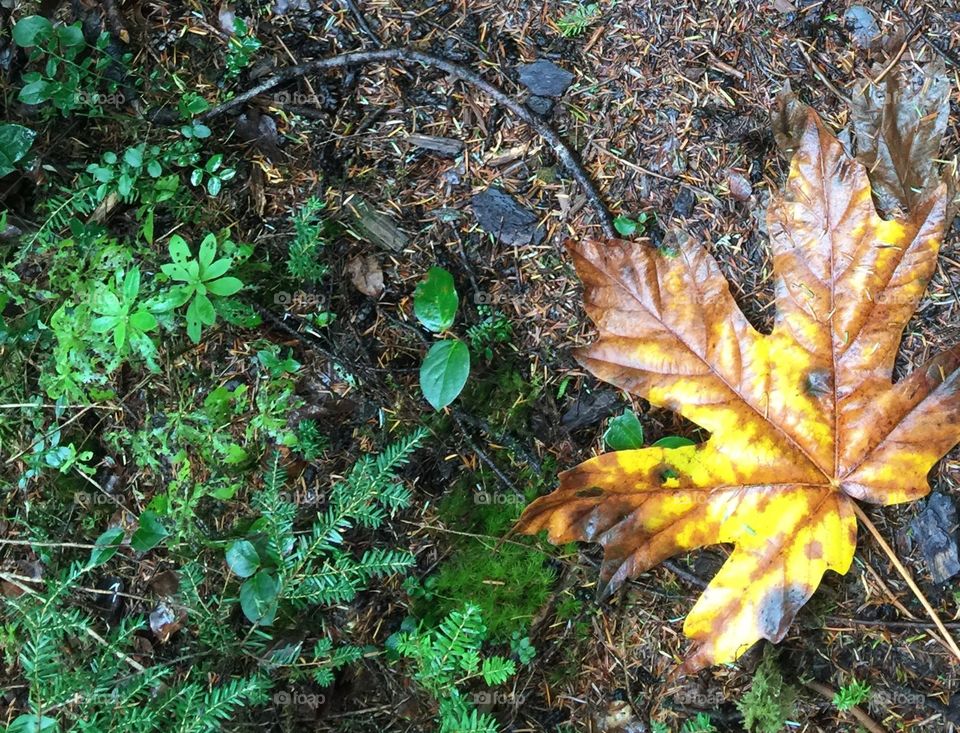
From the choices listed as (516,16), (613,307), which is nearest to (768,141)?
(613,307)

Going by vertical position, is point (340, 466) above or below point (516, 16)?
below

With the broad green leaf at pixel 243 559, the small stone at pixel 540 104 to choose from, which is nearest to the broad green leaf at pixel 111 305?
the broad green leaf at pixel 243 559

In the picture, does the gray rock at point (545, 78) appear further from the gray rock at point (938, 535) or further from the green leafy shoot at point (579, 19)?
the gray rock at point (938, 535)

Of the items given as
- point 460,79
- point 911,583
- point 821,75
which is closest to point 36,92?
point 460,79

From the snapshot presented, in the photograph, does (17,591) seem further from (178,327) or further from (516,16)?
(516,16)

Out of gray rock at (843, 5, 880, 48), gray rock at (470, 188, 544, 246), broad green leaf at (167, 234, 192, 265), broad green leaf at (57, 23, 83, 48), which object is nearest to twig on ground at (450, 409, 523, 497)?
gray rock at (470, 188, 544, 246)

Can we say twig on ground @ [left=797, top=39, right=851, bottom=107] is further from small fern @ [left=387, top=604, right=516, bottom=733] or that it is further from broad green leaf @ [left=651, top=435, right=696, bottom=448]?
small fern @ [left=387, top=604, right=516, bottom=733]
